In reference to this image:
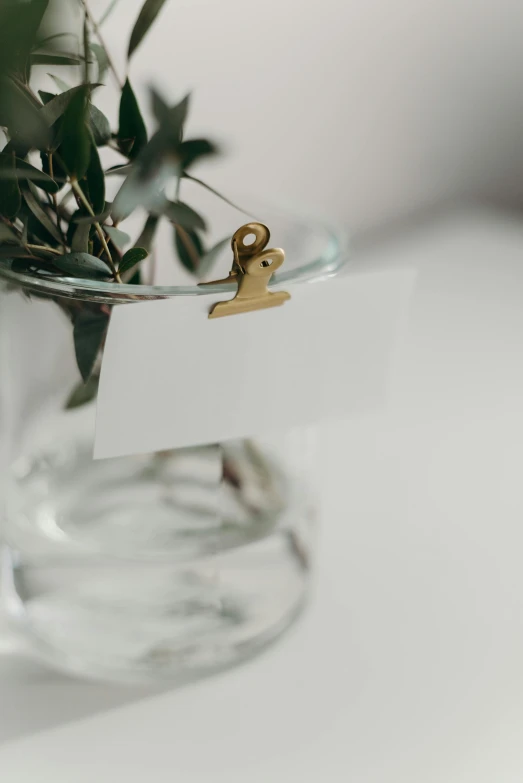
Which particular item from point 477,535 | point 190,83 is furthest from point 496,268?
point 477,535

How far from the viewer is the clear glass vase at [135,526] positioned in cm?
31

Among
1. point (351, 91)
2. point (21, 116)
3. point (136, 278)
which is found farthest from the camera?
point (351, 91)

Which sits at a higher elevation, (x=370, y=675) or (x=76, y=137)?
(x=76, y=137)

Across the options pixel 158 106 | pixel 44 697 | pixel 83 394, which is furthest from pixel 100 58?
pixel 44 697

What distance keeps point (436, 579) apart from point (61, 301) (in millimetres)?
216

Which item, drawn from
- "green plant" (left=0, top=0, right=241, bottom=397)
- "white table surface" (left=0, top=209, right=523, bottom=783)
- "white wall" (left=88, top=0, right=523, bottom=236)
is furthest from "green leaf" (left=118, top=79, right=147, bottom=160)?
"white wall" (left=88, top=0, right=523, bottom=236)

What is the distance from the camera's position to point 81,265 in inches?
10.4

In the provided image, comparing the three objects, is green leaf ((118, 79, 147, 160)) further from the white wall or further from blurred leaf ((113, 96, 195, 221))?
the white wall

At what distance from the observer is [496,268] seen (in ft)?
2.69

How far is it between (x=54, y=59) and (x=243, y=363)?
0.39 feet

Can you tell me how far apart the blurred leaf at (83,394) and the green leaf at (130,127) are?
8 cm

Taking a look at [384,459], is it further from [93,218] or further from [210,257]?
[93,218]

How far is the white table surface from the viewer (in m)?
0.29

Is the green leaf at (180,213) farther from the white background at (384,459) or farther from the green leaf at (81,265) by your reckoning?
the white background at (384,459)
